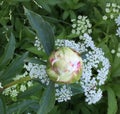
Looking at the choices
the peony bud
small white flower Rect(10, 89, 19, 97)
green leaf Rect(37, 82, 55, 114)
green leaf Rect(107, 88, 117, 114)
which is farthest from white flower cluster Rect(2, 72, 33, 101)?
the peony bud

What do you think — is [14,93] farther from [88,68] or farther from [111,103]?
[111,103]

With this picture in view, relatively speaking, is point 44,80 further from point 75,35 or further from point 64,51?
point 75,35

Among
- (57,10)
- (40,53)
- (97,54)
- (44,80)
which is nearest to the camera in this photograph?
(44,80)

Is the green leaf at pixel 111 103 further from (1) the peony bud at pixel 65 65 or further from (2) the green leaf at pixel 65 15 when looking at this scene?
(1) the peony bud at pixel 65 65

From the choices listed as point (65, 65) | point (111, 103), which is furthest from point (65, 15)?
point (65, 65)

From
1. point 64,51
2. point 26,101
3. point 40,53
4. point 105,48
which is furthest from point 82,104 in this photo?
point 64,51

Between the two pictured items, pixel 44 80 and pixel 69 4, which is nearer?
pixel 44 80

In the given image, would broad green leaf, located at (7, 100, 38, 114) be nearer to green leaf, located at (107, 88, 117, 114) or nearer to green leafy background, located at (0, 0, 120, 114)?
green leafy background, located at (0, 0, 120, 114)
